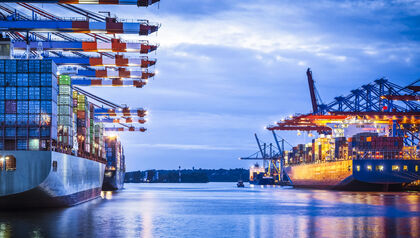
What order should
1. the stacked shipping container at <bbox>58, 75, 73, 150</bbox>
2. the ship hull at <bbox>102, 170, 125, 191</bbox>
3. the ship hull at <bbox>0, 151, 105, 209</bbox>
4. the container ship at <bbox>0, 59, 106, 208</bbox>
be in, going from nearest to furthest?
the ship hull at <bbox>0, 151, 105, 209</bbox>
the container ship at <bbox>0, 59, 106, 208</bbox>
the stacked shipping container at <bbox>58, 75, 73, 150</bbox>
the ship hull at <bbox>102, 170, 125, 191</bbox>

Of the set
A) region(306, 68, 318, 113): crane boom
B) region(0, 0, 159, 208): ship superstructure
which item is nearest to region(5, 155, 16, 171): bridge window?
region(0, 0, 159, 208): ship superstructure

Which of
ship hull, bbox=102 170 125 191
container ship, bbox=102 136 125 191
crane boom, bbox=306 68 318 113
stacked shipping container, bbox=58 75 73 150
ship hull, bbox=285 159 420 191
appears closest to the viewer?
stacked shipping container, bbox=58 75 73 150

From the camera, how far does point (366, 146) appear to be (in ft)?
233

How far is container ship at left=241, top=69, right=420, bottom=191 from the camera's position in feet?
228

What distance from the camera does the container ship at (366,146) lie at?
6938cm

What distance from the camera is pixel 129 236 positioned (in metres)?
19.5

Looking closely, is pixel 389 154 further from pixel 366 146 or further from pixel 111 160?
pixel 111 160

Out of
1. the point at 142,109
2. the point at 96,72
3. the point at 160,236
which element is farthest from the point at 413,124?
the point at 160,236

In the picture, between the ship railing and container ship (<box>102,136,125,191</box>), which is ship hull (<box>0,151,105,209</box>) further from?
the ship railing

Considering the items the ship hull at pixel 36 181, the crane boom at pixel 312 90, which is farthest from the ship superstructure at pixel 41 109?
the crane boom at pixel 312 90

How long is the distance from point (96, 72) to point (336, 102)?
52.8 meters

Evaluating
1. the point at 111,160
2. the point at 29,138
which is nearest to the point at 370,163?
the point at 111,160

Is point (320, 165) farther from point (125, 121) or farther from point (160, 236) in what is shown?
point (160, 236)

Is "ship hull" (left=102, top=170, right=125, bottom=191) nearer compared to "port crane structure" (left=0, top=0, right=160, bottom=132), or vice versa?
"port crane structure" (left=0, top=0, right=160, bottom=132)
